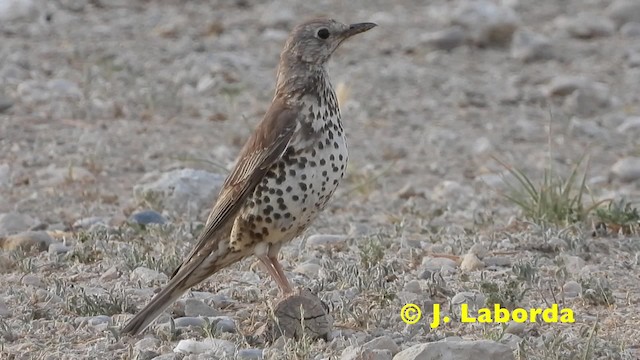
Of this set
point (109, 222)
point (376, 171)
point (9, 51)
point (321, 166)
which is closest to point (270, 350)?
point (321, 166)

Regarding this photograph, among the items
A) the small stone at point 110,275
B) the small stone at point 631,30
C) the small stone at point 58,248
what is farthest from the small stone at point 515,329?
the small stone at point 631,30

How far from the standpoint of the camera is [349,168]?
9.91m

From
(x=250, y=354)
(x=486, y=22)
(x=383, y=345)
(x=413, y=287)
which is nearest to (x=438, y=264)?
(x=413, y=287)

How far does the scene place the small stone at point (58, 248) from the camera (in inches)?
291

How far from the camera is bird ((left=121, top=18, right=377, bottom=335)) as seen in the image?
6223 millimetres

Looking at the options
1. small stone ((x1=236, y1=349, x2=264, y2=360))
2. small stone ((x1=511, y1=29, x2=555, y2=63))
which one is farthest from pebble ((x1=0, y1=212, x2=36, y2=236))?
small stone ((x1=511, y1=29, x2=555, y2=63))

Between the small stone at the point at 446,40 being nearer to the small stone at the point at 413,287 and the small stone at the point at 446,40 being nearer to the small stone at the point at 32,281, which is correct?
the small stone at the point at 413,287

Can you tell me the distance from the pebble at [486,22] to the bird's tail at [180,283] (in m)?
8.26

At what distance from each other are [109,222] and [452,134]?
12.4 feet

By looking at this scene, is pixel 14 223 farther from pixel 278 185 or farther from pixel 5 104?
pixel 5 104

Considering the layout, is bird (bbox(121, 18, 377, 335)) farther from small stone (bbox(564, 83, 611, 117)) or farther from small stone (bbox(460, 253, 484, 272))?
small stone (bbox(564, 83, 611, 117))

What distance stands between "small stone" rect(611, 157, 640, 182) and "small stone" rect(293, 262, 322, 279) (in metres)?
3.93

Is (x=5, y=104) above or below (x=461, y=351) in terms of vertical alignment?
below

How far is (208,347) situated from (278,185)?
3.19ft
